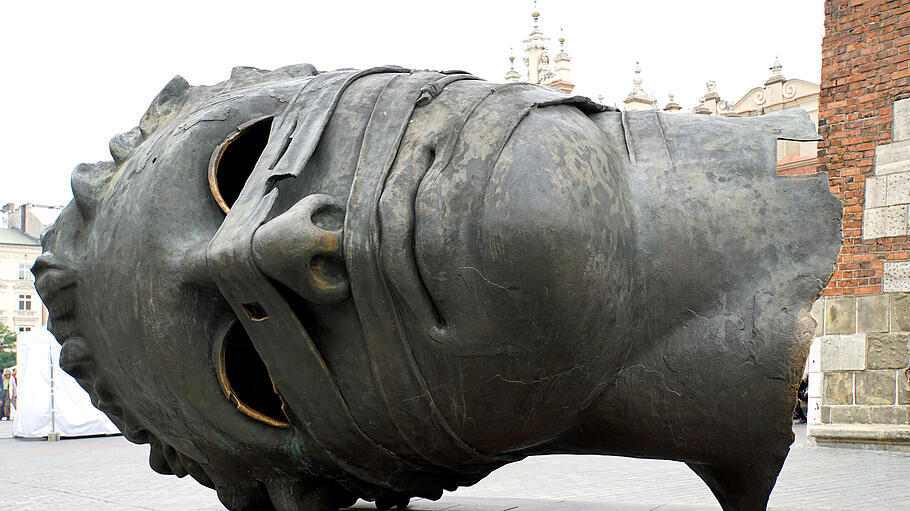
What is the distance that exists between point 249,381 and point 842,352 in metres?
6.99

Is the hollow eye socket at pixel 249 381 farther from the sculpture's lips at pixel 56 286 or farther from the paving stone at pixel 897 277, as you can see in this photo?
the paving stone at pixel 897 277

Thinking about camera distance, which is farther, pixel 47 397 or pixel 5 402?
pixel 5 402

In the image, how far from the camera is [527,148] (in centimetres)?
188

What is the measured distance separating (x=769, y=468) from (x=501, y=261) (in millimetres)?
946

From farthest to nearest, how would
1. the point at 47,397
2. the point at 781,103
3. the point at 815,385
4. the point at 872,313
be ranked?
the point at 781,103
the point at 47,397
the point at 815,385
the point at 872,313

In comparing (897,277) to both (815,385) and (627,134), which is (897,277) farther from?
(627,134)

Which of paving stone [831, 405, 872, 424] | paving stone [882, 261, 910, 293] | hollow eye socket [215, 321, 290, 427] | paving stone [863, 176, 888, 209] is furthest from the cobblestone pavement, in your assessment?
paving stone [863, 176, 888, 209]

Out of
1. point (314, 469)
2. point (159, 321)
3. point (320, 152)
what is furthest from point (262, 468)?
point (320, 152)

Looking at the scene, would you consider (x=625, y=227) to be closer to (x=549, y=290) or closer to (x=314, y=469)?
(x=549, y=290)

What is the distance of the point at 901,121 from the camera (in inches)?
299

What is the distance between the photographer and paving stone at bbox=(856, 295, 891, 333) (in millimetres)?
7691

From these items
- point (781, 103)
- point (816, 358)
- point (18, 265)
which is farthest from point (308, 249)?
point (18, 265)

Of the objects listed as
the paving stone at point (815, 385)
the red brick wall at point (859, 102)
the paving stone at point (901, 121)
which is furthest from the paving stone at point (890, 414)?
the paving stone at point (901, 121)

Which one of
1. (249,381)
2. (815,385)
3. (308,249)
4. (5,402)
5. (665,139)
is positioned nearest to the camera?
(308,249)
